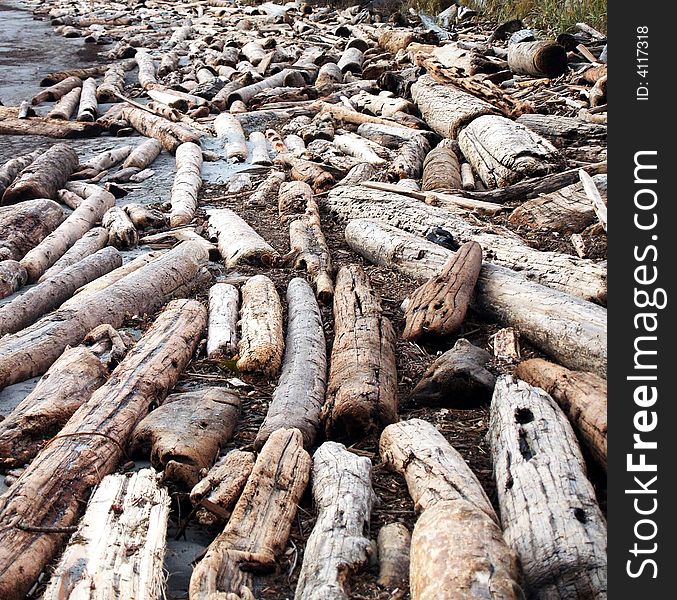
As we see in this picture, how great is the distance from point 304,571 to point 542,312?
2677mm

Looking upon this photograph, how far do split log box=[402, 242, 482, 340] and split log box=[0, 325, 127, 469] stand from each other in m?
2.03

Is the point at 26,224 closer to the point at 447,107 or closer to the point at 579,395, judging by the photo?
the point at 447,107

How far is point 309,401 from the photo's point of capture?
4.46m

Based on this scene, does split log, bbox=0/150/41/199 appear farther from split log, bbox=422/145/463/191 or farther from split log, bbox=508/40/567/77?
split log, bbox=508/40/567/77

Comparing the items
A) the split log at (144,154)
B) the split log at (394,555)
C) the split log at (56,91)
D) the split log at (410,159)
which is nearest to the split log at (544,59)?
the split log at (410,159)

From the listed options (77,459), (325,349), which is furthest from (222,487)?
(325,349)

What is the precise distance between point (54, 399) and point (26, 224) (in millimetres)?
4078

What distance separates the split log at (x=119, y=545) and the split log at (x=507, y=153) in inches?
215

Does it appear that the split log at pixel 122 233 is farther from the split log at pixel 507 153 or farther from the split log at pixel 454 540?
the split log at pixel 454 540

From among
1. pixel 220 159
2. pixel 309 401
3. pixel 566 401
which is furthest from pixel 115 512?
pixel 220 159

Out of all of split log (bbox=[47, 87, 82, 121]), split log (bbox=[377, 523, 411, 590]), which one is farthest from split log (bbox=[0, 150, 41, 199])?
split log (bbox=[377, 523, 411, 590])

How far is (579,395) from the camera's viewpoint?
13.0 ft

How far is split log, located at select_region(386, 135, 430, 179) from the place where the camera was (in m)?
9.12

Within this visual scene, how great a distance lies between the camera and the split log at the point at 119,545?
304 cm
